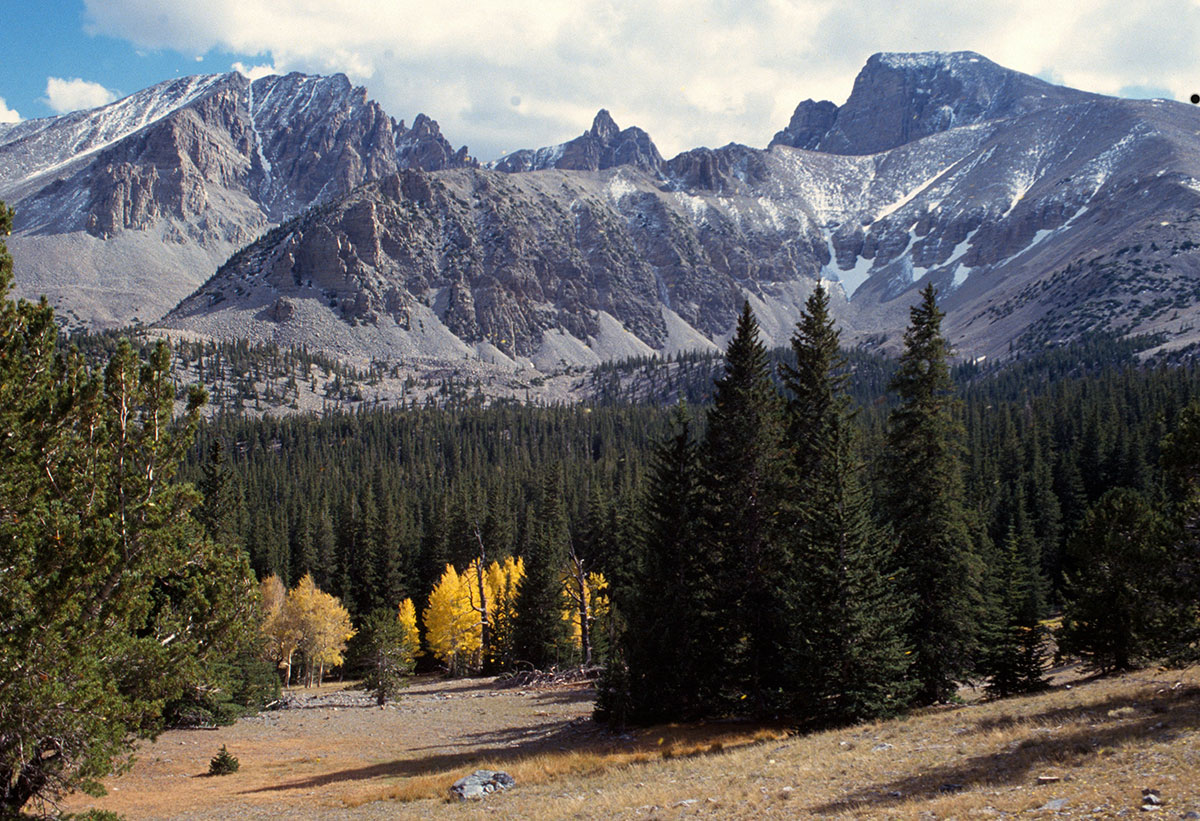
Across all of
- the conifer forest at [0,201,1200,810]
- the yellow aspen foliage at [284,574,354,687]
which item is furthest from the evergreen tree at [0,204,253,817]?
the yellow aspen foliage at [284,574,354,687]

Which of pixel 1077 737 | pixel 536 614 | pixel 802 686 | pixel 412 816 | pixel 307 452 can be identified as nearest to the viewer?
pixel 1077 737

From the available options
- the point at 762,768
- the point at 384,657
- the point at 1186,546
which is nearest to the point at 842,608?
the point at 762,768

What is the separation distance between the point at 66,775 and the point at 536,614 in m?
38.6

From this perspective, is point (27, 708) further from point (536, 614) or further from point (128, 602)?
point (536, 614)

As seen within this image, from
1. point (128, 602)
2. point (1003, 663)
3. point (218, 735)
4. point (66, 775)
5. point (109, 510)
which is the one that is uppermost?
point (109, 510)

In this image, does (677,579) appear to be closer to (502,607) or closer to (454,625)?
(502,607)

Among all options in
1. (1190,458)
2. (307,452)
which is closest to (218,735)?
(1190,458)

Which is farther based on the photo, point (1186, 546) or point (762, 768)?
point (1186, 546)

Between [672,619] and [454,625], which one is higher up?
[672,619]

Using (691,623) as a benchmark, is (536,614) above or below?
below

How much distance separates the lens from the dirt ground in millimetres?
20156

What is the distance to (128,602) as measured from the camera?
12609 mm

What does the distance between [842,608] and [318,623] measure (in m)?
47.1

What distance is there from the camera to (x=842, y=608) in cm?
2100
